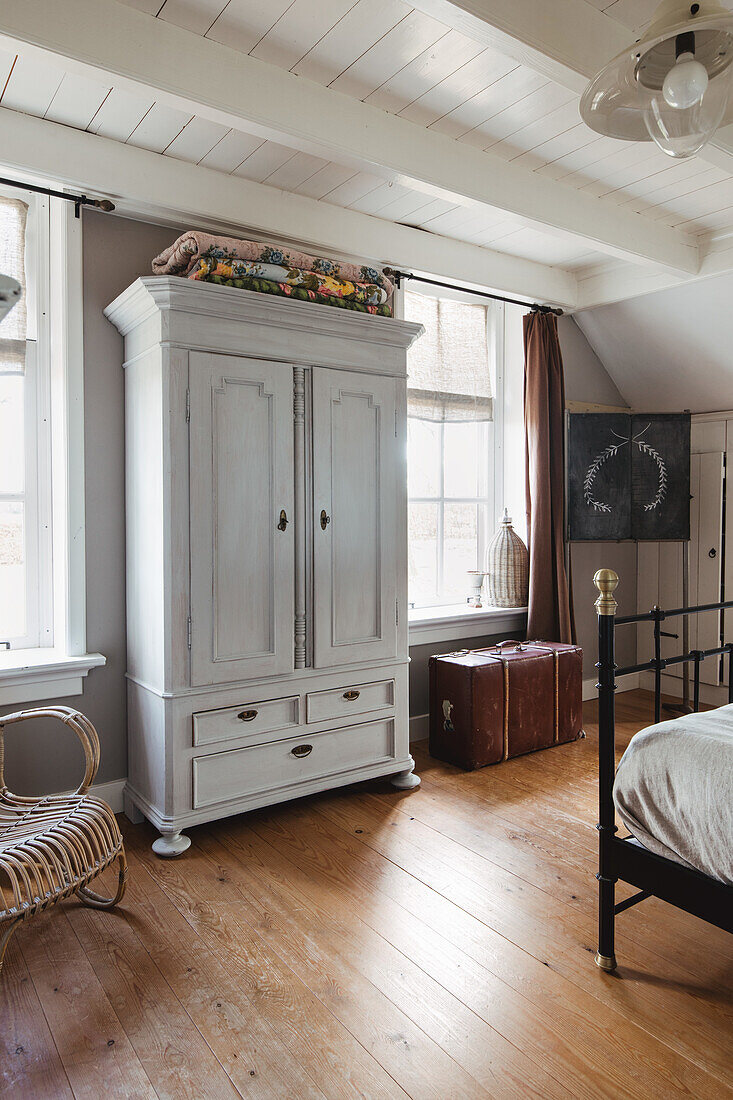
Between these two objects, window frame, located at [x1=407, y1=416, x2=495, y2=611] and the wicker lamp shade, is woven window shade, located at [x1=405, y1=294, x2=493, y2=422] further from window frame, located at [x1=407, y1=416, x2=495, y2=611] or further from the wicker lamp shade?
the wicker lamp shade

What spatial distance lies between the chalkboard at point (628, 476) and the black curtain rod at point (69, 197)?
2.65m

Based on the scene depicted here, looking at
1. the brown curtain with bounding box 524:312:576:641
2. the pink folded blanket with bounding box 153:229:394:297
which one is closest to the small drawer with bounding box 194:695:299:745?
the pink folded blanket with bounding box 153:229:394:297

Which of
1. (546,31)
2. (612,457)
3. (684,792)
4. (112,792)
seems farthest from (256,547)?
(612,457)

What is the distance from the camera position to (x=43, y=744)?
268cm

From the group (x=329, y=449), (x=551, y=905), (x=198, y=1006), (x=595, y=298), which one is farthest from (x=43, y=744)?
(x=595, y=298)

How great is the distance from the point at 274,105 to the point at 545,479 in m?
2.40

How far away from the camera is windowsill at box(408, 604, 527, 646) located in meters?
3.67

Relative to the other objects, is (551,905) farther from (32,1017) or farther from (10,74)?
(10,74)

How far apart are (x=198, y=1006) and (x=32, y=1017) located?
1.30ft

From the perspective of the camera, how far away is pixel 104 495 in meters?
2.81

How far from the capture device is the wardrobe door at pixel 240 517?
2.56 m

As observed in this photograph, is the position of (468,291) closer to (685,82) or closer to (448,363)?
(448,363)

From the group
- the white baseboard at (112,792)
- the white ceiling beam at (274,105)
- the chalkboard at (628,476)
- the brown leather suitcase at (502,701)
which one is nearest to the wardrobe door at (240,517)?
the white baseboard at (112,792)

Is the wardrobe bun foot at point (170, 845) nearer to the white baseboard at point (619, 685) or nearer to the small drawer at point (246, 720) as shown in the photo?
the small drawer at point (246, 720)
